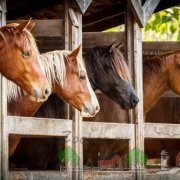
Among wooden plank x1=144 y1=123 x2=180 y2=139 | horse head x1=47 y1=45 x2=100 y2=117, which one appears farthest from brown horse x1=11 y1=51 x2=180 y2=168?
horse head x1=47 y1=45 x2=100 y2=117

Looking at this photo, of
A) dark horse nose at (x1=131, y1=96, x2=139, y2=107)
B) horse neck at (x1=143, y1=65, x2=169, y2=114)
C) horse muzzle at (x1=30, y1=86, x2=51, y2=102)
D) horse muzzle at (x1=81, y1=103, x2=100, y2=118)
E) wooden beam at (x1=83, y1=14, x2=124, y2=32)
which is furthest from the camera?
wooden beam at (x1=83, y1=14, x2=124, y2=32)

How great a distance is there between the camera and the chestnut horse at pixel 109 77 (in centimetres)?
802

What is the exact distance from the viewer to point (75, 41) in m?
7.28

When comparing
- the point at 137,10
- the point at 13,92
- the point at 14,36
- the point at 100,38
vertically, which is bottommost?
the point at 13,92

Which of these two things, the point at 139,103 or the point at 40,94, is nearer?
the point at 40,94

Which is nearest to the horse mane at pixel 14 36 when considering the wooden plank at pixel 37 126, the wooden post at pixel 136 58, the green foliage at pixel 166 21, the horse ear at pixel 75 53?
the wooden plank at pixel 37 126

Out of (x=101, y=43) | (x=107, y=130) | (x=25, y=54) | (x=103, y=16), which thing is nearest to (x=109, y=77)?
(x=101, y=43)

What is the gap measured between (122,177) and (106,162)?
1099 millimetres

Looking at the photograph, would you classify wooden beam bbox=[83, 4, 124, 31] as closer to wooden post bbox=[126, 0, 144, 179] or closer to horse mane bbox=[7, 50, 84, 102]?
wooden post bbox=[126, 0, 144, 179]

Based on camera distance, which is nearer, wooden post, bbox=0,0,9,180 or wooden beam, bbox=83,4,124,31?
wooden post, bbox=0,0,9,180

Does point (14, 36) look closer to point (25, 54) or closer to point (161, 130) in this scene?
point (25, 54)

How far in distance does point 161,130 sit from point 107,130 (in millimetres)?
809

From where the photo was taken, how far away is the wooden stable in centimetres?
653

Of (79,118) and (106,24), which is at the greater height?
(106,24)
